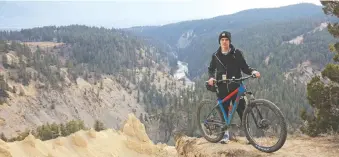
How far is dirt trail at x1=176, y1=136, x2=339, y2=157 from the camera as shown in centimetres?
873

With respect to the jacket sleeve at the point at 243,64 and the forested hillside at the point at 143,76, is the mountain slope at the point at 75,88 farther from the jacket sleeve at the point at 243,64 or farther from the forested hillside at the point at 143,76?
the jacket sleeve at the point at 243,64

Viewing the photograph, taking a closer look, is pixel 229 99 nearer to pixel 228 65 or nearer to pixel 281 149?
pixel 228 65

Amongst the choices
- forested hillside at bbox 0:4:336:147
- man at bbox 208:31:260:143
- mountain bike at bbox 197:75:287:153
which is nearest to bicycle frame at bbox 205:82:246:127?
mountain bike at bbox 197:75:287:153

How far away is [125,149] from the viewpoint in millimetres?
29828

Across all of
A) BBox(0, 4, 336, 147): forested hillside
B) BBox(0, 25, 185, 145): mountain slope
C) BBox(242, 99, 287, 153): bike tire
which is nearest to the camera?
BBox(242, 99, 287, 153): bike tire

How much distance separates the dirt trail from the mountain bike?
0.67 ft

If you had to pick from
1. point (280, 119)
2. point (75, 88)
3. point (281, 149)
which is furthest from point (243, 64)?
point (75, 88)

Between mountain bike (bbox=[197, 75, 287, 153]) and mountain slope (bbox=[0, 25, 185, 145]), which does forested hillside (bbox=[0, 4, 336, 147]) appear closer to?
mountain slope (bbox=[0, 25, 185, 145])

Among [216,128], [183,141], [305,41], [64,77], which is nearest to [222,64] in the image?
[216,128]

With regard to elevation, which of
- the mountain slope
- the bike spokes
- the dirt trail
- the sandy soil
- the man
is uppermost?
the man

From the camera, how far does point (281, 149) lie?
898 centimetres

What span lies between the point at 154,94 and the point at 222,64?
464ft

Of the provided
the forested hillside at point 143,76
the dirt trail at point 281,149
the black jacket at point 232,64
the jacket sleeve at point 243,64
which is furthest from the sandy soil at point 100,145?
the forested hillside at point 143,76

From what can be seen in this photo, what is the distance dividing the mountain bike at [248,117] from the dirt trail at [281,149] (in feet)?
0.67
